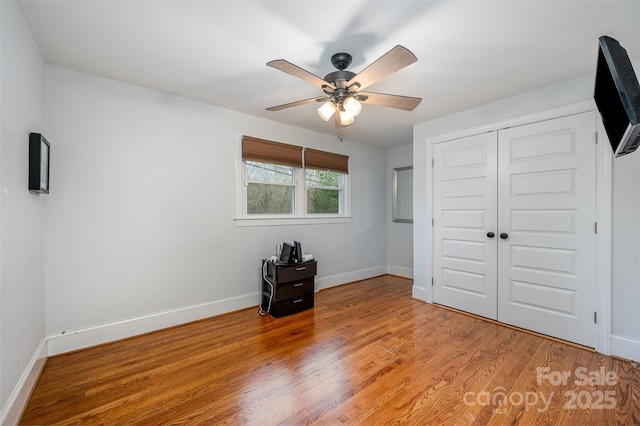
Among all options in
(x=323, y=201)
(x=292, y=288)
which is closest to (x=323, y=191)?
(x=323, y=201)

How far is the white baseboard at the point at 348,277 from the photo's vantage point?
4113 mm

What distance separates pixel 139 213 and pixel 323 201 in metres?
2.46

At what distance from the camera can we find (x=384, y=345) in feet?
7.94

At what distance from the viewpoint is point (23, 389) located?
164 centimetres

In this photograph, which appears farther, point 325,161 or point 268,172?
point 325,161

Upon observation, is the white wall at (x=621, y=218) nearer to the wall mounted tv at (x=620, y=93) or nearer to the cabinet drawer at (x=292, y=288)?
the wall mounted tv at (x=620, y=93)

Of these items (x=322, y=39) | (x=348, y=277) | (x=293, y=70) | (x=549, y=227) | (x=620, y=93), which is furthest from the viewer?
(x=348, y=277)

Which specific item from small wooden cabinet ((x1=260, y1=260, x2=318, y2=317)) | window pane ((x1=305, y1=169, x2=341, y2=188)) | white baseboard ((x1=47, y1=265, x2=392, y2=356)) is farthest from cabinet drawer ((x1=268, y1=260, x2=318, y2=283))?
window pane ((x1=305, y1=169, x2=341, y2=188))

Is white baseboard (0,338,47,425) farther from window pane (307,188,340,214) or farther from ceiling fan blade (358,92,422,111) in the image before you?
window pane (307,188,340,214)

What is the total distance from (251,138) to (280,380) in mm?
2615

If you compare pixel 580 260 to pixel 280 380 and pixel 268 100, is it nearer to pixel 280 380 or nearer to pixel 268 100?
pixel 280 380

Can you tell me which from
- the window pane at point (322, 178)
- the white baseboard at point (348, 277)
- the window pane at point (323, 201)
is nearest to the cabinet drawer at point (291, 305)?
the white baseboard at point (348, 277)

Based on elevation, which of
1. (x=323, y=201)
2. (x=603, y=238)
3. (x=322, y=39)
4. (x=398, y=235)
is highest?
(x=322, y=39)

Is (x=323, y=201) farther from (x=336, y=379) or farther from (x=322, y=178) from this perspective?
(x=336, y=379)
